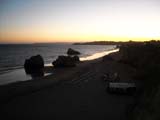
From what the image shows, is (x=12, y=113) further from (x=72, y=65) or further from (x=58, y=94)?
(x=72, y=65)

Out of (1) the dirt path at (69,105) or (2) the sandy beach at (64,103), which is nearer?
(1) the dirt path at (69,105)

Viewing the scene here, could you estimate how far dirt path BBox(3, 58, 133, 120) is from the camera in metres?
15.9

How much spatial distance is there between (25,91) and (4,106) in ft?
19.2

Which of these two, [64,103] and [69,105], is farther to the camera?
[64,103]

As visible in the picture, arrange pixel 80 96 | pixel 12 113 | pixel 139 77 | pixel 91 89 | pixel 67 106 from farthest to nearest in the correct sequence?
1. pixel 139 77
2. pixel 91 89
3. pixel 80 96
4. pixel 67 106
5. pixel 12 113

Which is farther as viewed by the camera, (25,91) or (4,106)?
(25,91)

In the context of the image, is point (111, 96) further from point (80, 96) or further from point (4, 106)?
point (4, 106)

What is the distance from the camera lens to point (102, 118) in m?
15.3

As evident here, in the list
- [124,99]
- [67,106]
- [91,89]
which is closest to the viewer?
[67,106]

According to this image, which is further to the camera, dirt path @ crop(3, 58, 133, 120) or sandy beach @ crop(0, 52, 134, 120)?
sandy beach @ crop(0, 52, 134, 120)

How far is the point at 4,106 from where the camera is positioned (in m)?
18.7

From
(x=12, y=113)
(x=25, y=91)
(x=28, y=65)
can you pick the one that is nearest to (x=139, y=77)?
(x=25, y=91)

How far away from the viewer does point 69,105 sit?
18.4 metres

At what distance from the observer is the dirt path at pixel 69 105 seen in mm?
15922
